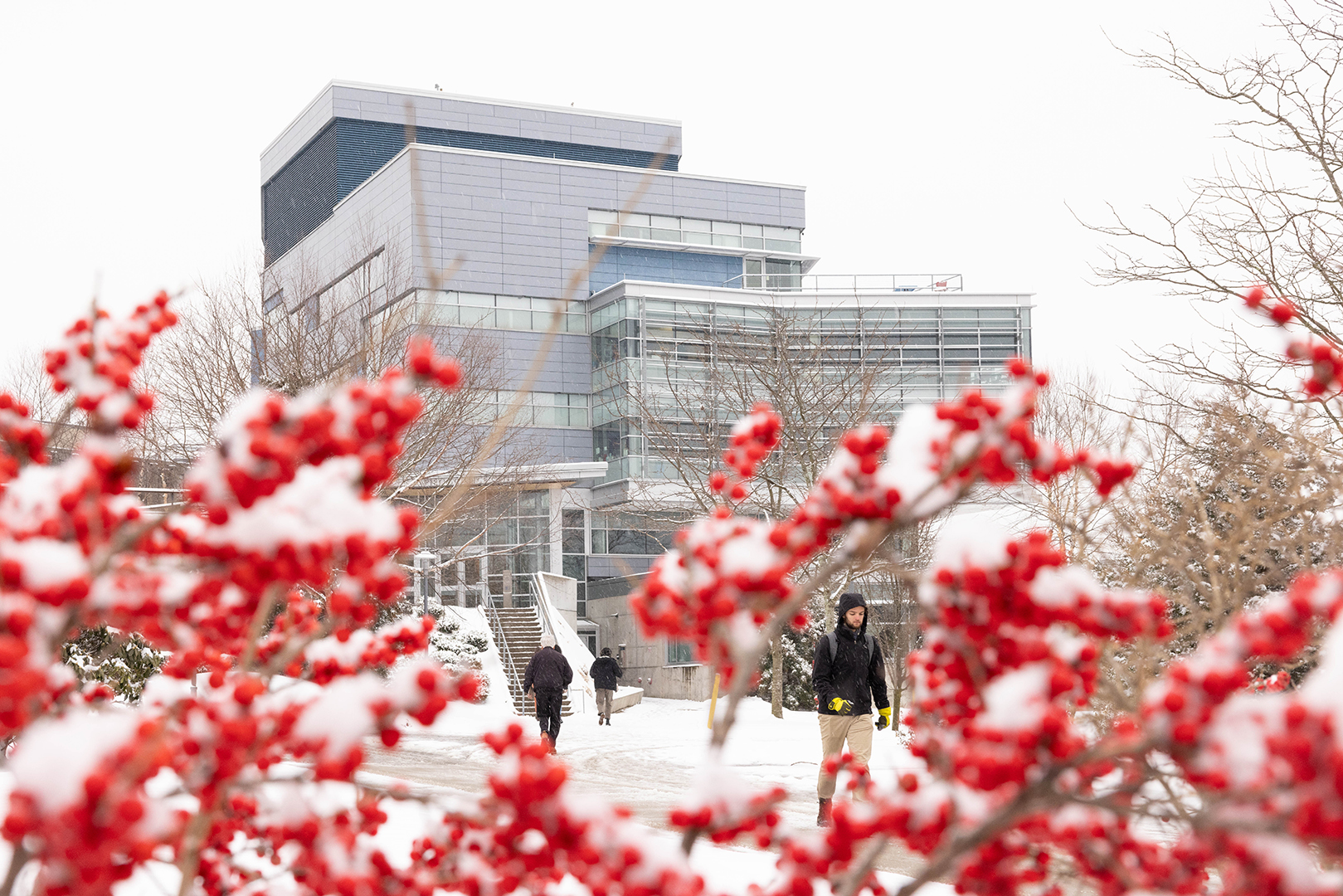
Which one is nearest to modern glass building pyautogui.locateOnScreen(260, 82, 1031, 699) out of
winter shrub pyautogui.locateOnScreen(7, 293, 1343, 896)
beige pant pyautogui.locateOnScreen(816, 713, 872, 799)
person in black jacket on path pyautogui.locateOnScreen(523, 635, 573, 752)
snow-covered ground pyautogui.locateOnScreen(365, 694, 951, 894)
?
snow-covered ground pyautogui.locateOnScreen(365, 694, 951, 894)

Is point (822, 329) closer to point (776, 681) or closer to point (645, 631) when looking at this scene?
point (776, 681)

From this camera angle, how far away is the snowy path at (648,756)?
1082 cm

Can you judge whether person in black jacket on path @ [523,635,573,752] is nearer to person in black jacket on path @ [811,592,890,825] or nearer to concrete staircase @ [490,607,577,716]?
person in black jacket on path @ [811,592,890,825]

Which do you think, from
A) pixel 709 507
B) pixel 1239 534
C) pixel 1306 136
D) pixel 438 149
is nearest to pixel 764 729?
pixel 709 507

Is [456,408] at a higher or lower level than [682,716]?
higher

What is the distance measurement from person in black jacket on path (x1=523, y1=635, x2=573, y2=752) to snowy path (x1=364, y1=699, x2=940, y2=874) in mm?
374

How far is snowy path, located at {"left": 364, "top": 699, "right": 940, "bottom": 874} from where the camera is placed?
10.8m

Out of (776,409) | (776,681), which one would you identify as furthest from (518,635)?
(776,409)

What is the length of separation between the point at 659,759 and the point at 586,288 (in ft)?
90.6

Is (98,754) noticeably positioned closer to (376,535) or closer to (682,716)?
(376,535)

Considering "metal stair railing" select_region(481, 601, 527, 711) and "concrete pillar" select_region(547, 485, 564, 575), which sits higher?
"concrete pillar" select_region(547, 485, 564, 575)

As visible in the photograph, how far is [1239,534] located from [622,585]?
35.1 metres

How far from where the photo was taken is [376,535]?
1411mm

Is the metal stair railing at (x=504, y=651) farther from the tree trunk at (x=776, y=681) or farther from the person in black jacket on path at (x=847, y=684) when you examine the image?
the person in black jacket on path at (x=847, y=684)
